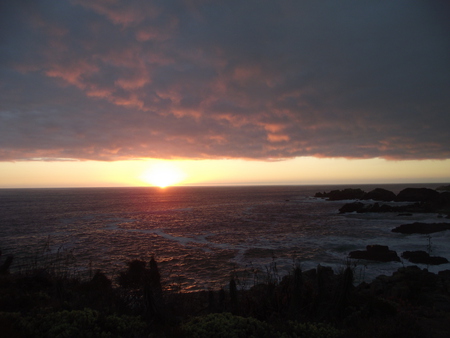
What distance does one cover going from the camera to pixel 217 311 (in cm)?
1187

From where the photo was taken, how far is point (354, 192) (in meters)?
112

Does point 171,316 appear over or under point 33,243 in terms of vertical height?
over

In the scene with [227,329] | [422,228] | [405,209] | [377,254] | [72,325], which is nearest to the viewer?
[72,325]

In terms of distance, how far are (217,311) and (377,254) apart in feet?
73.2

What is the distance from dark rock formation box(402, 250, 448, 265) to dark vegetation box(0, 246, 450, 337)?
9.26 meters

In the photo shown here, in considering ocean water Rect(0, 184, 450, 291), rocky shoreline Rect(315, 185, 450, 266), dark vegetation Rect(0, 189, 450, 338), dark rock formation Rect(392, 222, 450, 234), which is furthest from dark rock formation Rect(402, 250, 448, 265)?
dark rock formation Rect(392, 222, 450, 234)

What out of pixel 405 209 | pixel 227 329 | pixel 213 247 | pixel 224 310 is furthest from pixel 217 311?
pixel 405 209

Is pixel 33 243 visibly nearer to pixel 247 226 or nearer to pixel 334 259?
pixel 247 226

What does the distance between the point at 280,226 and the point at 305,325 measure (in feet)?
132

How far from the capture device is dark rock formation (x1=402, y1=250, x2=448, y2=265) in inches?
959

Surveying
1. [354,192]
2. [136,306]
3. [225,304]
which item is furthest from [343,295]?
[354,192]

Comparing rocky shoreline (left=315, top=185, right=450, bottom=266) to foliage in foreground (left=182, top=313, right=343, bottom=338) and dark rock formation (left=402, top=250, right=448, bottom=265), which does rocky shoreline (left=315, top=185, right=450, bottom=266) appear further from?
foliage in foreground (left=182, top=313, right=343, bottom=338)

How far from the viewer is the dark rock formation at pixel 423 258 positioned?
80.0 ft

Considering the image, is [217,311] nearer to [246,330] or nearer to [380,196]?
[246,330]
